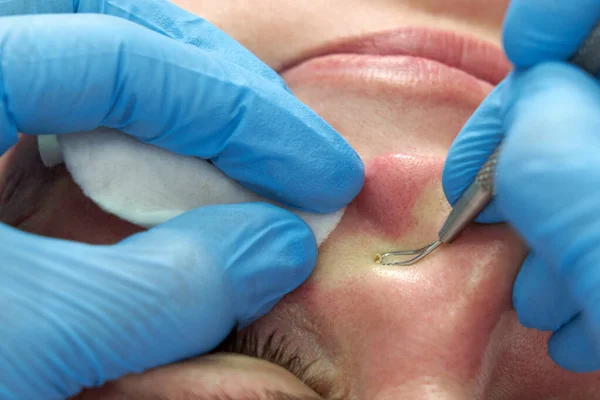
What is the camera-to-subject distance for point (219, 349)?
0.95m

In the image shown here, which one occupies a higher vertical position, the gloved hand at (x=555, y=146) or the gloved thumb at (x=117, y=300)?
the gloved hand at (x=555, y=146)

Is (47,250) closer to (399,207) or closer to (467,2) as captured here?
(399,207)

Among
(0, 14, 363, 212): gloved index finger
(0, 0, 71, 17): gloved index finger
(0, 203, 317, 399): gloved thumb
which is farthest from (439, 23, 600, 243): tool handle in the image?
(0, 0, 71, 17): gloved index finger

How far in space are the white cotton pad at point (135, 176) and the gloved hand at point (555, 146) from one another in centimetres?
53

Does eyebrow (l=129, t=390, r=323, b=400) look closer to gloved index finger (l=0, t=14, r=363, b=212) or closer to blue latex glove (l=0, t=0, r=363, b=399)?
blue latex glove (l=0, t=0, r=363, b=399)

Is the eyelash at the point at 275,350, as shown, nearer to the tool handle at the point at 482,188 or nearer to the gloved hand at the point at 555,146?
the tool handle at the point at 482,188

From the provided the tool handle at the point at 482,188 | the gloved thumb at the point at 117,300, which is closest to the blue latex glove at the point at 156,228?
the gloved thumb at the point at 117,300

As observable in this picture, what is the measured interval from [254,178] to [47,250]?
14.3 inches

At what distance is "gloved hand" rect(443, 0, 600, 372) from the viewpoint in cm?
56

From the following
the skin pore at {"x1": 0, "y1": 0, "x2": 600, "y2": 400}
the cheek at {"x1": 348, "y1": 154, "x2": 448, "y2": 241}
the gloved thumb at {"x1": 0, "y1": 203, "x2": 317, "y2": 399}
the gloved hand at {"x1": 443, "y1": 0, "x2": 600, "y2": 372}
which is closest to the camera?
the gloved hand at {"x1": 443, "y1": 0, "x2": 600, "y2": 372}

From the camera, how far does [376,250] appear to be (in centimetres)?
100

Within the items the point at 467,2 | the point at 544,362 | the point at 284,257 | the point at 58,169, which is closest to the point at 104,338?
the point at 284,257

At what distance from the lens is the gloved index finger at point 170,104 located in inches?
31.8

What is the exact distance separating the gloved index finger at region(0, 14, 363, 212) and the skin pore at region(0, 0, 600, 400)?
13cm
